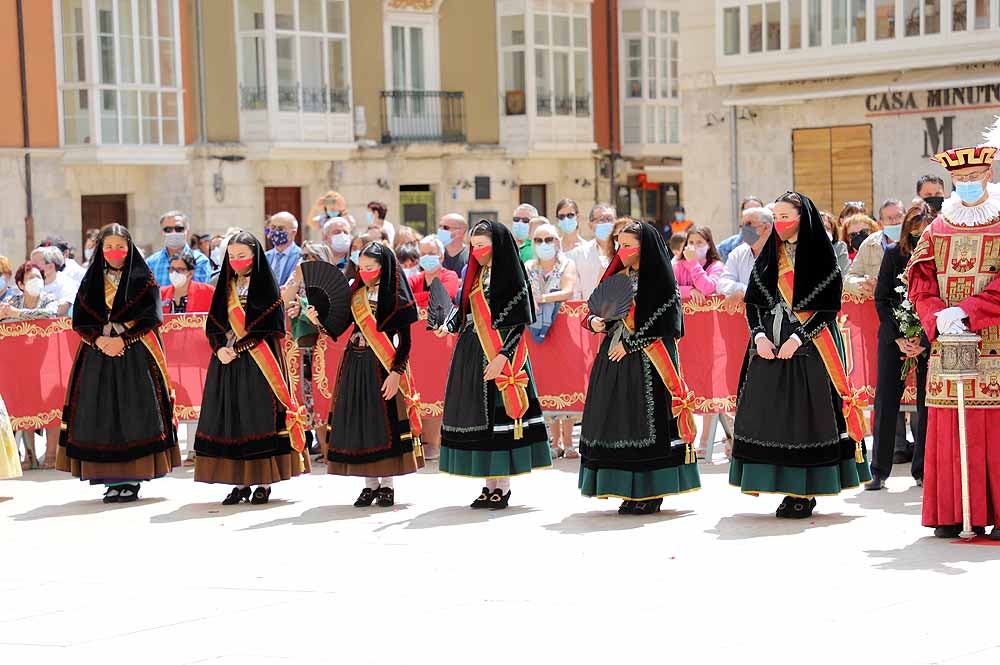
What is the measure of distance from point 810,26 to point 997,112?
3.74 meters

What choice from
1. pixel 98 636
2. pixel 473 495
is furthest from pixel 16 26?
pixel 98 636

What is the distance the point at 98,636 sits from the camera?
7.62 meters

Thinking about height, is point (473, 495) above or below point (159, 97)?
below

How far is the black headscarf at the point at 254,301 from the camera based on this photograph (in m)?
11.4

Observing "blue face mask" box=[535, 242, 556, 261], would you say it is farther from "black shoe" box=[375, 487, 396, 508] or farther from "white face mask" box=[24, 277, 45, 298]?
"white face mask" box=[24, 277, 45, 298]

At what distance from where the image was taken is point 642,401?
10328 mm

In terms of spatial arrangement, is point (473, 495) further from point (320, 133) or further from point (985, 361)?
point (320, 133)

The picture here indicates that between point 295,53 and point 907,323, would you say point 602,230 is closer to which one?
point 907,323

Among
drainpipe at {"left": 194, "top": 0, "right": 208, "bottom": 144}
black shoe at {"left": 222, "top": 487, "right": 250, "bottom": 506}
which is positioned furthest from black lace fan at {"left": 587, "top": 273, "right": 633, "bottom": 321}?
drainpipe at {"left": 194, "top": 0, "right": 208, "bottom": 144}

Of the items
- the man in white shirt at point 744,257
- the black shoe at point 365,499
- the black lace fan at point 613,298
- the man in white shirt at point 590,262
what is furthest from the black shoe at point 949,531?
the man in white shirt at point 590,262

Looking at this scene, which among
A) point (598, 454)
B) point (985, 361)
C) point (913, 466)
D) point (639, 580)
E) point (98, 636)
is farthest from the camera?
point (913, 466)

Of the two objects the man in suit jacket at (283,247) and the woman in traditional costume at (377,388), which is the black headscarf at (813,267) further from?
the man in suit jacket at (283,247)

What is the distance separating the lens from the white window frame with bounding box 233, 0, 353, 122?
31.7m

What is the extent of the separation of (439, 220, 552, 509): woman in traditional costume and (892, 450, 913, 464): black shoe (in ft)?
9.41
